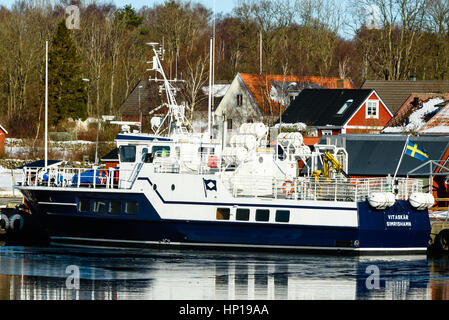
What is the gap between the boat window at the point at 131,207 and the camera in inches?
1291

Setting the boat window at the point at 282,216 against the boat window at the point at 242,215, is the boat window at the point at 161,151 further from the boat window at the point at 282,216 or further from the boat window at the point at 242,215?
the boat window at the point at 282,216

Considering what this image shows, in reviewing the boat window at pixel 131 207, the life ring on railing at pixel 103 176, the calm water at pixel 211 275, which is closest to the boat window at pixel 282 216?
the calm water at pixel 211 275

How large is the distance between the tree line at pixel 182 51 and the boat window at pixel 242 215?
3579cm

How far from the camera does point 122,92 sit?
85.9m

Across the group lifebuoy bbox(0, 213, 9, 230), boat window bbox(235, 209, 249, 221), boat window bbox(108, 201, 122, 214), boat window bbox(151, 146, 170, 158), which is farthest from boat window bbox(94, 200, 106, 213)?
lifebuoy bbox(0, 213, 9, 230)

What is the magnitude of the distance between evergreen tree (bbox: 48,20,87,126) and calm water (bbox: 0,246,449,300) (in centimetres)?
4176

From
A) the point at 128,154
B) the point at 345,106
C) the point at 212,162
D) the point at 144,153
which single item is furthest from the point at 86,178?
the point at 345,106

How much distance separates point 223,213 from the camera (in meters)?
32.4

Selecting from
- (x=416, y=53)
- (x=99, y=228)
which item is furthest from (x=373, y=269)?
(x=416, y=53)

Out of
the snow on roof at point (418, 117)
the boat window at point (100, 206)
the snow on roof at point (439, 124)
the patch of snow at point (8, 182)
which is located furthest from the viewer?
the snow on roof at point (418, 117)

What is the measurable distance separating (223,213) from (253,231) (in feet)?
4.20

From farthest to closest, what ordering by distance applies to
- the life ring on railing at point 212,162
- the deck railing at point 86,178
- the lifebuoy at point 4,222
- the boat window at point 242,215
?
the lifebuoy at point 4,222 → the life ring on railing at point 212,162 → the deck railing at point 86,178 → the boat window at point 242,215

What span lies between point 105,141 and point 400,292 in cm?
4259

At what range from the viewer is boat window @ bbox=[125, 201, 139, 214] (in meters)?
32.8
